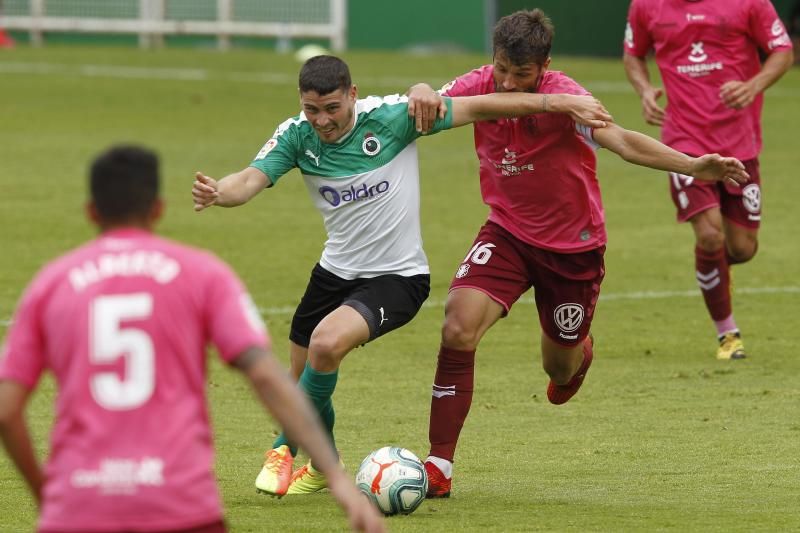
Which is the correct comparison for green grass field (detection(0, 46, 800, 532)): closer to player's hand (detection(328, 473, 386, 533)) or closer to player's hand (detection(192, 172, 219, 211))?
player's hand (detection(192, 172, 219, 211))

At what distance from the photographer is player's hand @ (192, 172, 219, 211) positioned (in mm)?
6746

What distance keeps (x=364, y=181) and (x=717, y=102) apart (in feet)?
14.5

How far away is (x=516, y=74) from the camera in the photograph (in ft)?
24.7

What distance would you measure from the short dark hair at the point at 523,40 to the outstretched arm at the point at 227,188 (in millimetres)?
1290

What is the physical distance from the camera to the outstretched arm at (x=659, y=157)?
7238 mm

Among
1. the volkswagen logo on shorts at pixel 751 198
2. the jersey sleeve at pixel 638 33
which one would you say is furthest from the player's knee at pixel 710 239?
the jersey sleeve at pixel 638 33

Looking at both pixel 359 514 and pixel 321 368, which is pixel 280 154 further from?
pixel 359 514

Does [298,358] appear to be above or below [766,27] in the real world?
below

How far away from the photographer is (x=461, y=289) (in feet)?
25.3

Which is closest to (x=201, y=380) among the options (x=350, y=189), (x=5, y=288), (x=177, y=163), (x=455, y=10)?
(x=350, y=189)

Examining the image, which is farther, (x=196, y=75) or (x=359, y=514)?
(x=196, y=75)

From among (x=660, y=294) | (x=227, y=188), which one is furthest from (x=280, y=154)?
(x=660, y=294)

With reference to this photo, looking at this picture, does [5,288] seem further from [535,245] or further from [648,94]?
[535,245]

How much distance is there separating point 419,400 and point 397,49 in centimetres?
2604
